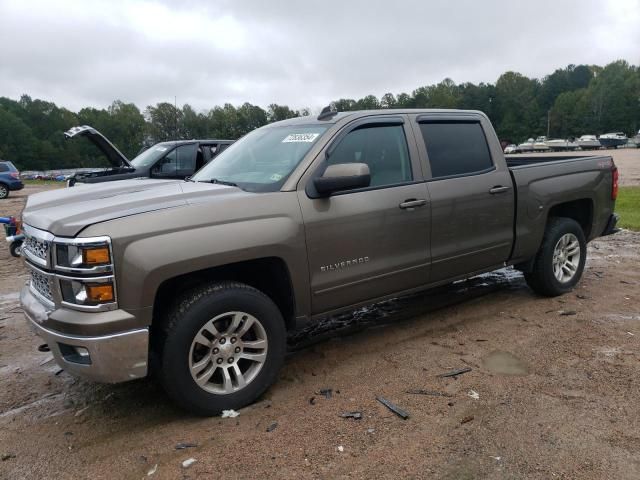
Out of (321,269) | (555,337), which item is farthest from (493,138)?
(321,269)

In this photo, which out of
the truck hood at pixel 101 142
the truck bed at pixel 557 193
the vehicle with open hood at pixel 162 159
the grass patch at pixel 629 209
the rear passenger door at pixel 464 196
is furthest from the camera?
the grass patch at pixel 629 209

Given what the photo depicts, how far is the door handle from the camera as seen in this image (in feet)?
12.5

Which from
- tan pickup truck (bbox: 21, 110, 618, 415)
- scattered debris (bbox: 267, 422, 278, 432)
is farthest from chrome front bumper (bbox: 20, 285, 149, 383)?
scattered debris (bbox: 267, 422, 278, 432)

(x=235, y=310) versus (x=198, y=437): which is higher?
(x=235, y=310)

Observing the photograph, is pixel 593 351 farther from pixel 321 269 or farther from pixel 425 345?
pixel 321 269

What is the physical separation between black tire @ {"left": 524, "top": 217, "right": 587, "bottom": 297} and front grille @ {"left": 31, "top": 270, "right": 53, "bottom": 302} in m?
4.33

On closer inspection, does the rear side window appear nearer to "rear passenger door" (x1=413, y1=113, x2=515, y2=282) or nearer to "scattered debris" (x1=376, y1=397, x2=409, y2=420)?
"rear passenger door" (x1=413, y1=113, x2=515, y2=282)

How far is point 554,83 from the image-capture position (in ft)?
410

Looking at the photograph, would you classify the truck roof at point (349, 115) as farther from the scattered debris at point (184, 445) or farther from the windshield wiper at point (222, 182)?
the scattered debris at point (184, 445)

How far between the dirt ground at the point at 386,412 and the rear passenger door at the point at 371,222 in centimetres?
63

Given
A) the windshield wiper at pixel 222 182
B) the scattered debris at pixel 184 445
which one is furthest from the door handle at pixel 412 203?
the scattered debris at pixel 184 445

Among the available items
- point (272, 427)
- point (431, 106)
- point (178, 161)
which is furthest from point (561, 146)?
point (272, 427)

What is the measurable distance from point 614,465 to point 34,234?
11.4 ft

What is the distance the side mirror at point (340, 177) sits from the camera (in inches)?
131
